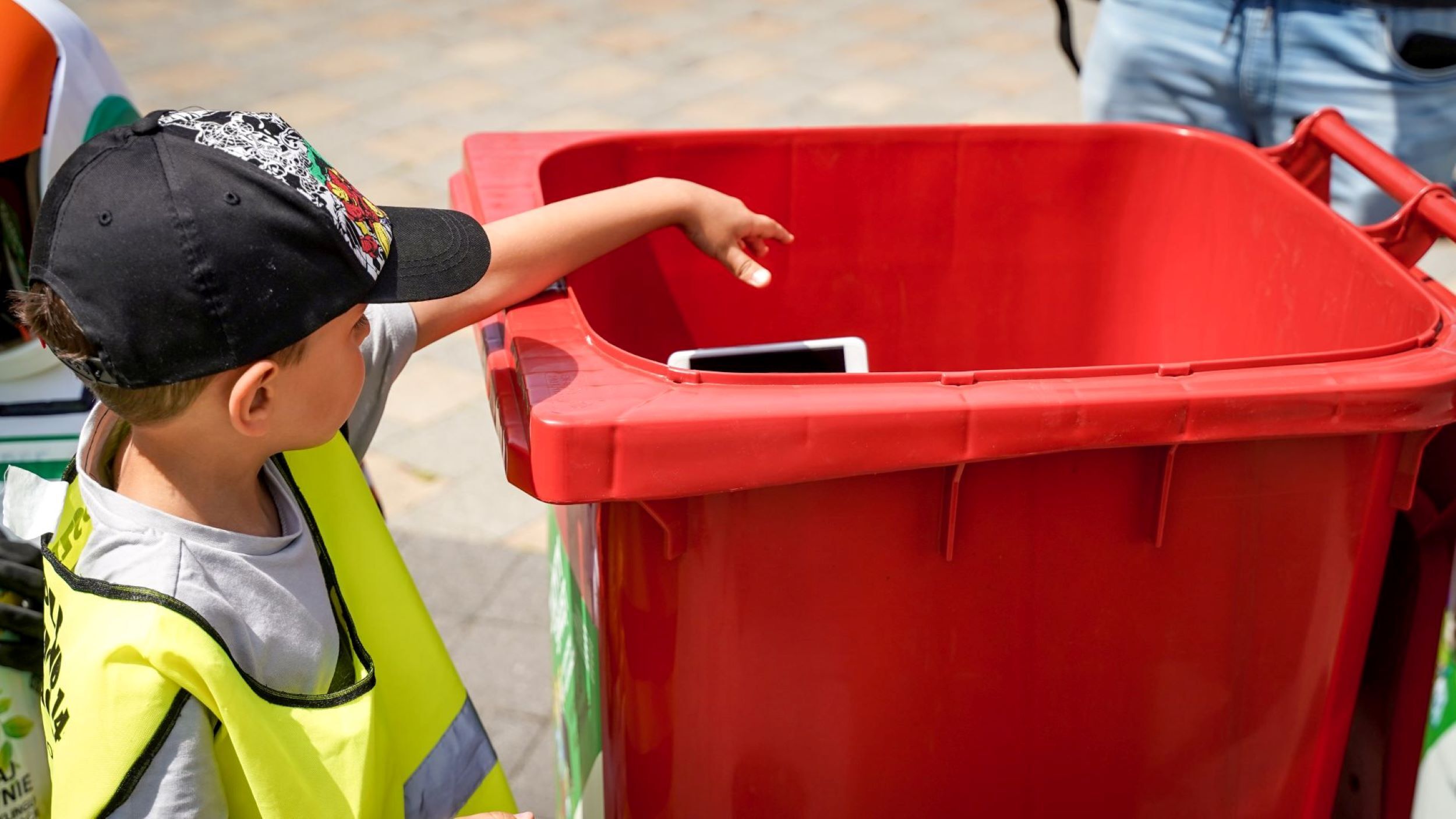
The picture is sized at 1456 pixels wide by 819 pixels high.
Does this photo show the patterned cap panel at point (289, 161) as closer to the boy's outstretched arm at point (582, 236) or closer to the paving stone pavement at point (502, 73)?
the boy's outstretched arm at point (582, 236)

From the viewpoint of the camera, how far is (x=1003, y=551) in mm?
1345

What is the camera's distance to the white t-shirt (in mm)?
1113

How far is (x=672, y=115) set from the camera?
5168 mm

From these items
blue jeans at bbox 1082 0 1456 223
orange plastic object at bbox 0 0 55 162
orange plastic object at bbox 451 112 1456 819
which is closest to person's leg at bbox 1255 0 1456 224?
blue jeans at bbox 1082 0 1456 223

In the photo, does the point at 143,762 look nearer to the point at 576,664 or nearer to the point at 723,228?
the point at 576,664

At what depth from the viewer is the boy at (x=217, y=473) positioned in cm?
109

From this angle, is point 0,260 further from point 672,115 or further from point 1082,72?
point 672,115

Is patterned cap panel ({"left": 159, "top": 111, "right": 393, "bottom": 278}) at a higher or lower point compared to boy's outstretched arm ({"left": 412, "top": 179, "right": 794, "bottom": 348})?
higher

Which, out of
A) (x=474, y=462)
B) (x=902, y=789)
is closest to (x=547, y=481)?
(x=902, y=789)

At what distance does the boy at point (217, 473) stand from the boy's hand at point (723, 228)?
1.00ft

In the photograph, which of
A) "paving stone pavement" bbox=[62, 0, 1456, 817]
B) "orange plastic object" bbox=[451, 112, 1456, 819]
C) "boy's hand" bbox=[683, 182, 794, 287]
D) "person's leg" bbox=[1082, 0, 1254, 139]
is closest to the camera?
"orange plastic object" bbox=[451, 112, 1456, 819]

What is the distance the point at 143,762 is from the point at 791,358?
97 centimetres

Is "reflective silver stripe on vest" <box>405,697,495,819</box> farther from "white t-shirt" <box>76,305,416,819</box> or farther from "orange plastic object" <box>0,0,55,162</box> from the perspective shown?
"orange plastic object" <box>0,0,55,162</box>

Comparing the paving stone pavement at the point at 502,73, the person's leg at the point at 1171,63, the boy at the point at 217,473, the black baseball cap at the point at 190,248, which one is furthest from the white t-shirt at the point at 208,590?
the paving stone pavement at the point at 502,73
